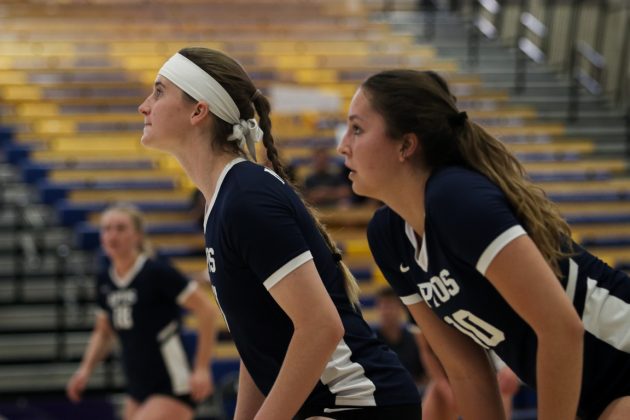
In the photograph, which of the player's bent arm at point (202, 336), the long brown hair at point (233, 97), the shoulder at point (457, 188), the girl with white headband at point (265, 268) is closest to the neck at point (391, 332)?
the player's bent arm at point (202, 336)

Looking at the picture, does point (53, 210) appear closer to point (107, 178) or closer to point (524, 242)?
point (107, 178)

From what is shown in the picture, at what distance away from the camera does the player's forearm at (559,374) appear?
2105mm

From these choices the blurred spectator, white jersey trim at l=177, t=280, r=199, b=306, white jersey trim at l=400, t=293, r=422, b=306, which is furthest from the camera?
the blurred spectator

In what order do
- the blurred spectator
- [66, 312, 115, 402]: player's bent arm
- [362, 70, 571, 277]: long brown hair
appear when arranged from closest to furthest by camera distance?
[362, 70, 571, 277]: long brown hair < [66, 312, 115, 402]: player's bent arm < the blurred spectator

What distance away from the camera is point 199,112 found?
8.05 feet

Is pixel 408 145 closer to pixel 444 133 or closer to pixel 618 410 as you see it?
pixel 444 133

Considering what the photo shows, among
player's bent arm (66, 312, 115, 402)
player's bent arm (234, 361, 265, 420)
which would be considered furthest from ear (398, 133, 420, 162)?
player's bent arm (66, 312, 115, 402)

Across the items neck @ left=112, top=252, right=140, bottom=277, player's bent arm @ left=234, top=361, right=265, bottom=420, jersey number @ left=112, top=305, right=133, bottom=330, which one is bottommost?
jersey number @ left=112, top=305, right=133, bottom=330

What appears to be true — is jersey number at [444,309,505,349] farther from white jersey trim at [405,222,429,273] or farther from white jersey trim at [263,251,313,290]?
white jersey trim at [263,251,313,290]

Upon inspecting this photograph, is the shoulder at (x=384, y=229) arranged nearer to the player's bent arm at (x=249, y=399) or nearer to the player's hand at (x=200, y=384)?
the player's bent arm at (x=249, y=399)

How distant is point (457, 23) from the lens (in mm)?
16266

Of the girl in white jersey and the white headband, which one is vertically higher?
the white headband

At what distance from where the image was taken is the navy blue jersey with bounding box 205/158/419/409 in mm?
2221

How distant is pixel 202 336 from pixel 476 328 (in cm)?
347
